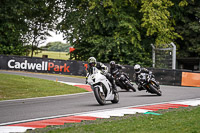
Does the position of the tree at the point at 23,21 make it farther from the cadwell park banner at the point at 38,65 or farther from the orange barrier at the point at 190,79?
the orange barrier at the point at 190,79

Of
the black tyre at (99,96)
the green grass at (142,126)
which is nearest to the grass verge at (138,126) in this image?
the green grass at (142,126)

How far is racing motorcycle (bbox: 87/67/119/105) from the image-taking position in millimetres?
12133

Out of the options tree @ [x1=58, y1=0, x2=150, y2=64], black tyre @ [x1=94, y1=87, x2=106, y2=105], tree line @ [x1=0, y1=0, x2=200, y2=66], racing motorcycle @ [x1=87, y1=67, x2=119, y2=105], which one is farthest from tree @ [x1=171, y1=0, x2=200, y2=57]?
black tyre @ [x1=94, y1=87, x2=106, y2=105]

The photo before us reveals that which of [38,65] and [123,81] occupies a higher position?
[38,65]

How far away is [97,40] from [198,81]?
11601 mm

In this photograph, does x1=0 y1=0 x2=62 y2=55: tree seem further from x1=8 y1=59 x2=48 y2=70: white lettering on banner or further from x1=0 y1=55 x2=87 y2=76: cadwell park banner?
x1=8 y1=59 x2=48 y2=70: white lettering on banner

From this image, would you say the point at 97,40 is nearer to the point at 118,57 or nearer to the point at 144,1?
the point at 118,57

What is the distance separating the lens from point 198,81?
2723 centimetres

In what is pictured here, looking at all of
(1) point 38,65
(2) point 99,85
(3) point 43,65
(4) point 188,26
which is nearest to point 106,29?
(3) point 43,65

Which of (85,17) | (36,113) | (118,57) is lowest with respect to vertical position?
(36,113)

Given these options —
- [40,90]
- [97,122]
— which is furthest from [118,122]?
[40,90]

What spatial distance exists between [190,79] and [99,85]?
651 inches

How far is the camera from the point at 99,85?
12.3 m

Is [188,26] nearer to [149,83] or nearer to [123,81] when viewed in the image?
[123,81]
